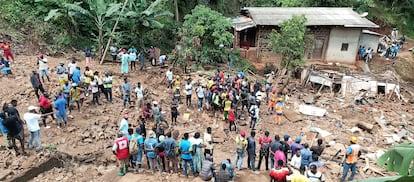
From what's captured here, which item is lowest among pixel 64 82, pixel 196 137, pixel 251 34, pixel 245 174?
pixel 245 174

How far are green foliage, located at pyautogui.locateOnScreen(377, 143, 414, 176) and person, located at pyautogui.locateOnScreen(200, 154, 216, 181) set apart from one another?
4448mm

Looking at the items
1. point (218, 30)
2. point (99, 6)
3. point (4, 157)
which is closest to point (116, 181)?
point (4, 157)

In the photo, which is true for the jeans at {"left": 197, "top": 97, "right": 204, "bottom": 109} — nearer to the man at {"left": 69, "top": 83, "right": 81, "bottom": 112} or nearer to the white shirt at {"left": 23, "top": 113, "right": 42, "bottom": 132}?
the man at {"left": 69, "top": 83, "right": 81, "bottom": 112}

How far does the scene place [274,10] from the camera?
933 inches

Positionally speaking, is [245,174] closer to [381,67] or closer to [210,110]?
[210,110]

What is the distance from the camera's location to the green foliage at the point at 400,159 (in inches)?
183

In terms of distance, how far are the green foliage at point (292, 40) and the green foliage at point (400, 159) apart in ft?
44.1

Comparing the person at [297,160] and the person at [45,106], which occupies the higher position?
the person at [45,106]

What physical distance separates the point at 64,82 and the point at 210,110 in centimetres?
526

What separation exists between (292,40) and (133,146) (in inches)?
446

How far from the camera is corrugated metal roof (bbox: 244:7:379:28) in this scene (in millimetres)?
22188

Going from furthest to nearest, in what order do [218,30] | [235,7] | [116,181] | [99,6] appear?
[235,7]
[218,30]
[99,6]
[116,181]

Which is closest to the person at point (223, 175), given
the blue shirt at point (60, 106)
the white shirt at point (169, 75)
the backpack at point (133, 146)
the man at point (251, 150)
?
the man at point (251, 150)

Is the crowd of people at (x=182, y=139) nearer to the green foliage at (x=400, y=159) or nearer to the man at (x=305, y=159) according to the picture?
the man at (x=305, y=159)
